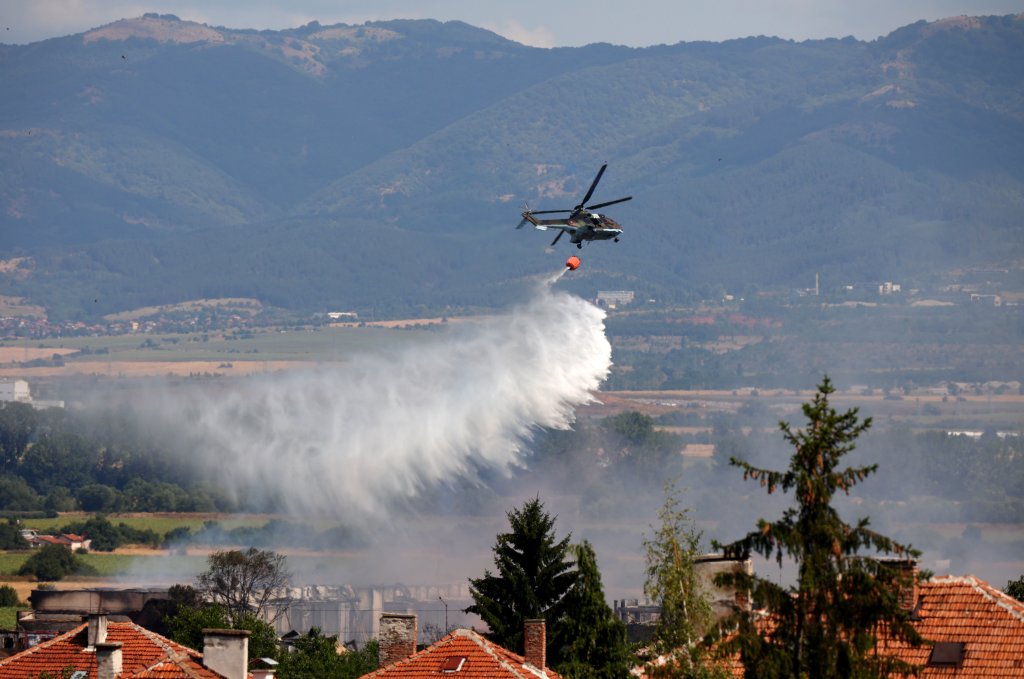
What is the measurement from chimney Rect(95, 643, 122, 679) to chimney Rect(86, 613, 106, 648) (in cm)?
272

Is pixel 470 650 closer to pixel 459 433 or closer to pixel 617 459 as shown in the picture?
pixel 459 433

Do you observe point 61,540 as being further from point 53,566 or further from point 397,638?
point 397,638

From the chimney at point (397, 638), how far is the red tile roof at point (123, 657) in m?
3.65

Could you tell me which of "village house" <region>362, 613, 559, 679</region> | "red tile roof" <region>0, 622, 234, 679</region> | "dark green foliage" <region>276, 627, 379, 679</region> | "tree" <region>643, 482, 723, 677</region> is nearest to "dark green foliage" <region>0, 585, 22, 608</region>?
"dark green foliage" <region>276, 627, 379, 679</region>

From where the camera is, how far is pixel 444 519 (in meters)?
152

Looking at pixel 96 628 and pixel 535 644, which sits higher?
pixel 96 628

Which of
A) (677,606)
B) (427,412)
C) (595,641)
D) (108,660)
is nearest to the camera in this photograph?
(677,606)

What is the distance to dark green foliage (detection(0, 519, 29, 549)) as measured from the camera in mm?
167625

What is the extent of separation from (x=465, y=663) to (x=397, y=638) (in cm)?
369

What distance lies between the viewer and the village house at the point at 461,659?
136 ft

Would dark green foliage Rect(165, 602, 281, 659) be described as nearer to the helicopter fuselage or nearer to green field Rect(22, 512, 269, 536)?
the helicopter fuselage

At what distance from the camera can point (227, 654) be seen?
1658 inches

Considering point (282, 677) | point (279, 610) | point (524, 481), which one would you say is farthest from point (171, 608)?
point (524, 481)

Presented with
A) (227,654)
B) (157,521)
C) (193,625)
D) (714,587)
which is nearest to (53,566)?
(157,521)
